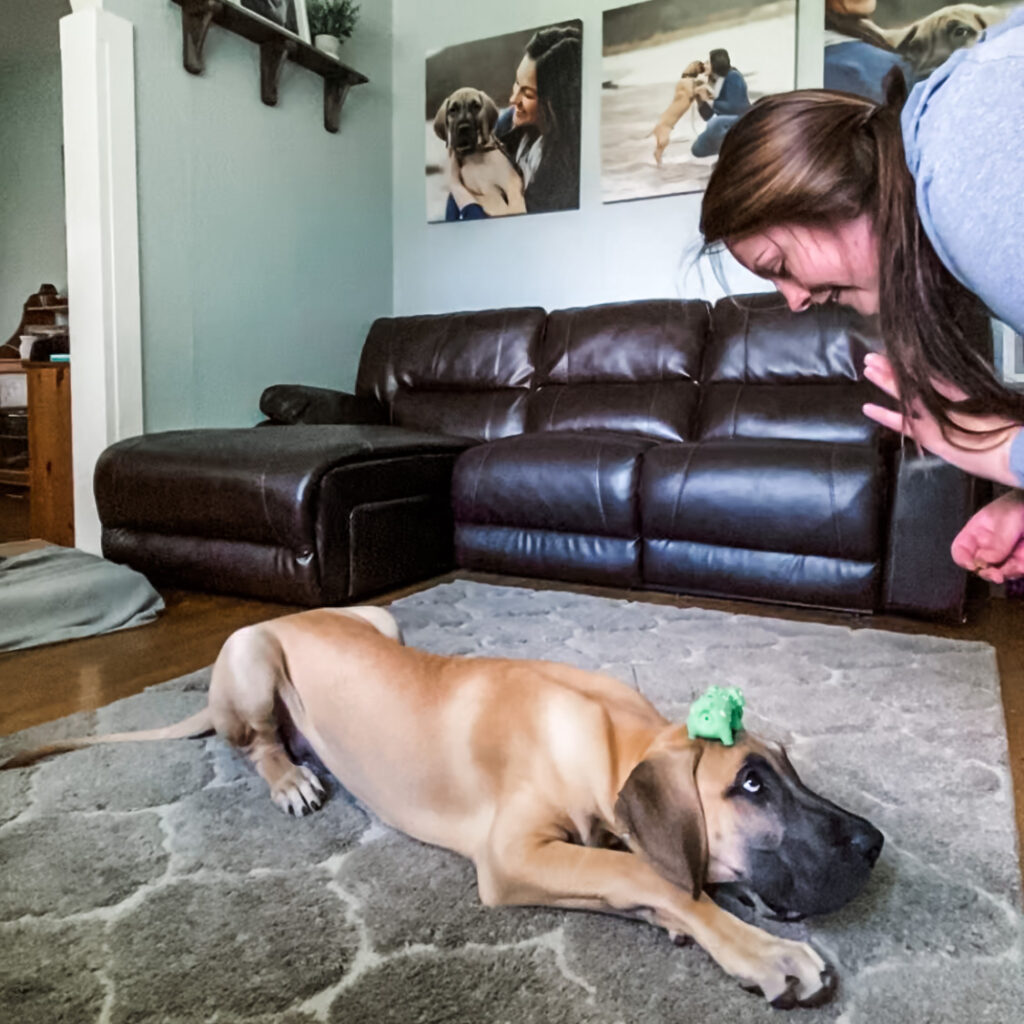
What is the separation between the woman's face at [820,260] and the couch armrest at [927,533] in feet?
4.69

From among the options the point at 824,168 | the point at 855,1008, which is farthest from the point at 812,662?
the point at 824,168

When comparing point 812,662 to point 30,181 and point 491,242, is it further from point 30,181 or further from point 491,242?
point 30,181

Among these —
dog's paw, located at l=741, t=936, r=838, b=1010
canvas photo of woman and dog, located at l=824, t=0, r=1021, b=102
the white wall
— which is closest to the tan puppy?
canvas photo of woman and dog, located at l=824, t=0, r=1021, b=102

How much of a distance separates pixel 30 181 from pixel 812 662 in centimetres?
608

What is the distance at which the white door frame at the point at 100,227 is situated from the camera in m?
2.91

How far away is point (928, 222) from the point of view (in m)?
0.77

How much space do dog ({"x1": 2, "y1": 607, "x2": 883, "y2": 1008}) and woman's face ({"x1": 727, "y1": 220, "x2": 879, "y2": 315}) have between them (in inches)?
21.5

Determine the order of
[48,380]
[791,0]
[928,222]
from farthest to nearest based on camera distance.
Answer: [791,0] → [48,380] → [928,222]

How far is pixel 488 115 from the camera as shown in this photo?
4.18 metres

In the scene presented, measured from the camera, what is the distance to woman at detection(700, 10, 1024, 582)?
2.29 ft

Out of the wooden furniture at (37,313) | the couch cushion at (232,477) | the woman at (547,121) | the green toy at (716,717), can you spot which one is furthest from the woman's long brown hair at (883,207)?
the wooden furniture at (37,313)

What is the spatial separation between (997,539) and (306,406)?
273 cm

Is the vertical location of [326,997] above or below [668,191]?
below

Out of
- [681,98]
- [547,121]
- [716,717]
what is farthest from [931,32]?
[716,717]
